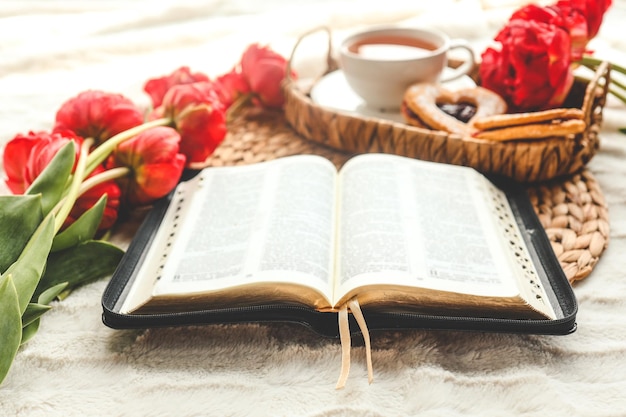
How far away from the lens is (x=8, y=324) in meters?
0.49

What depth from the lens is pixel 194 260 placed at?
617 mm

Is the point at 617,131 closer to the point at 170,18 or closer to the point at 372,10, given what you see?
the point at 372,10

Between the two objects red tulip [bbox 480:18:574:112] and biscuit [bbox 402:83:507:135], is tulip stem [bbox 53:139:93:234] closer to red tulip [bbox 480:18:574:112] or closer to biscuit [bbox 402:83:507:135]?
biscuit [bbox 402:83:507:135]

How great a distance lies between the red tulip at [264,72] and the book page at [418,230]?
282 mm

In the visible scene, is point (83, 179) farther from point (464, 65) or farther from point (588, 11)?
point (588, 11)

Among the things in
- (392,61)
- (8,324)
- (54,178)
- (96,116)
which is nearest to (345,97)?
(392,61)

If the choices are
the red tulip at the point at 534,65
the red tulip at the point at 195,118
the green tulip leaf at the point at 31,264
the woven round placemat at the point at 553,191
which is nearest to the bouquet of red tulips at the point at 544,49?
the red tulip at the point at 534,65

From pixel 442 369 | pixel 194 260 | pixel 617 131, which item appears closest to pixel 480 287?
pixel 442 369

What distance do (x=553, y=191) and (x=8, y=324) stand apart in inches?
24.7

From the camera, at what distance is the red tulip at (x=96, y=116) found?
75 cm

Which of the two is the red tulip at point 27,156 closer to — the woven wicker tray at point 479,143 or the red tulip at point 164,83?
the red tulip at point 164,83

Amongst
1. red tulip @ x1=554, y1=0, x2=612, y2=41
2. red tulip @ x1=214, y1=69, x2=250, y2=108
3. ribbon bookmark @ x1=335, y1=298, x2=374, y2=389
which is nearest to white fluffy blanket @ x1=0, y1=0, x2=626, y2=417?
ribbon bookmark @ x1=335, y1=298, x2=374, y2=389

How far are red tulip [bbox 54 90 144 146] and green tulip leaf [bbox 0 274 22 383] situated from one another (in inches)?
11.9

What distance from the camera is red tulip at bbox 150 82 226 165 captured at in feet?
2.62
